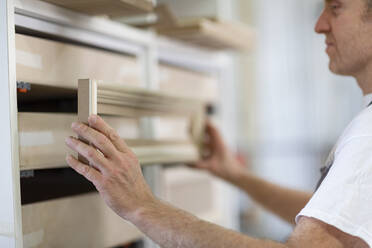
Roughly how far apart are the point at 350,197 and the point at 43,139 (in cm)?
64

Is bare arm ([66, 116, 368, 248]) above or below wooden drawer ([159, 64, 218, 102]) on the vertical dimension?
below

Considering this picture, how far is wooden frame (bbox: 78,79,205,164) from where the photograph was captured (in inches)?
37.1

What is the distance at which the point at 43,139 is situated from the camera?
3.34 ft

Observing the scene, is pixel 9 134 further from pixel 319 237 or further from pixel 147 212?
pixel 319 237

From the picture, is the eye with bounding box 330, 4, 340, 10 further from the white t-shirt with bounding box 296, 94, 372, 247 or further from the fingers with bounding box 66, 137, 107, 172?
the fingers with bounding box 66, 137, 107, 172

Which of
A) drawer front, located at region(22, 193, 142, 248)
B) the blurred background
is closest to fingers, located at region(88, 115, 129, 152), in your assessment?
drawer front, located at region(22, 193, 142, 248)

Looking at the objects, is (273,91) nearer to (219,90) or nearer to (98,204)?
(219,90)

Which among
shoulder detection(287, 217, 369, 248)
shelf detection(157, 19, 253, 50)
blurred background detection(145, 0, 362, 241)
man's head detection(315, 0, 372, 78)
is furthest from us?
blurred background detection(145, 0, 362, 241)

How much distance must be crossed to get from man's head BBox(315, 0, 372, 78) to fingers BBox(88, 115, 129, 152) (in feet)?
1.95

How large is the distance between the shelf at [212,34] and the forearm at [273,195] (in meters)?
0.46

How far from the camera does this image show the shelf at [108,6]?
1.03 meters

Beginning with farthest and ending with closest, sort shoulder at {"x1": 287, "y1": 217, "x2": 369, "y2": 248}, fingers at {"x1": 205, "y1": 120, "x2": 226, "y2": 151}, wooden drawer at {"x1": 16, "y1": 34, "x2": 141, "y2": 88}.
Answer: fingers at {"x1": 205, "y1": 120, "x2": 226, "y2": 151}
wooden drawer at {"x1": 16, "y1": 34, "x2": 141, "y2": 88}
shoulder at {"x1": 287, "y1": 217, "x2": 369, "y2": 248}

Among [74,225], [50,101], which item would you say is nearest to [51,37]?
[50,101]

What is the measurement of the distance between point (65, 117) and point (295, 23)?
2.56 metres
